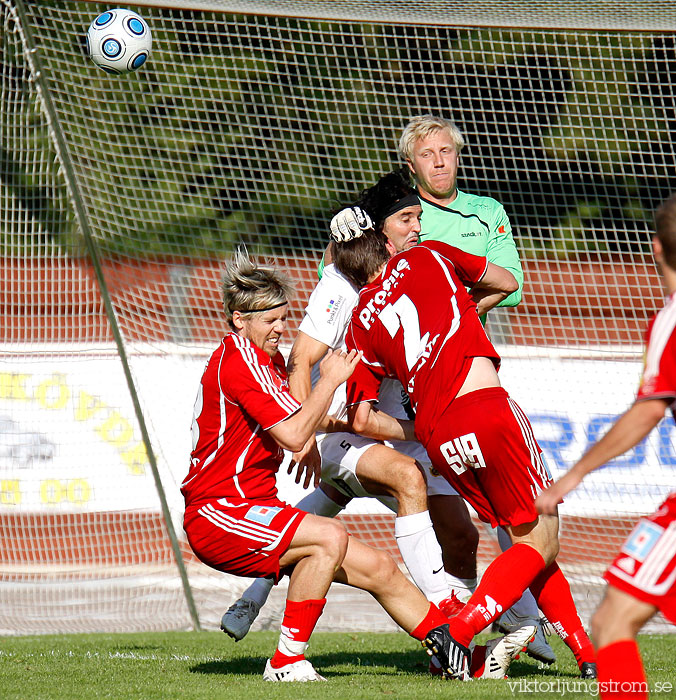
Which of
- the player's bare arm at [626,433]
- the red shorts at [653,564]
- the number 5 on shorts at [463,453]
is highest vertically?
the player's bare arm at [626,433]

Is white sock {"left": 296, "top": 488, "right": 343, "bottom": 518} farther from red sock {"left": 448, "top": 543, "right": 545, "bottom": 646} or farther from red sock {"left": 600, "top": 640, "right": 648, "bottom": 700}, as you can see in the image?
red sock {"left": 600, "top": 640, "right": 648, "bottom": 700}

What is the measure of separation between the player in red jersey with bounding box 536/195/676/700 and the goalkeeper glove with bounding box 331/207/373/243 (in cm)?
227

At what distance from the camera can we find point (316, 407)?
4.12 metres

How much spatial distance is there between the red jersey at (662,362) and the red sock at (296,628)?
2010 mm

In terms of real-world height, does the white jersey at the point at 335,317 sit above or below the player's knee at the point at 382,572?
above

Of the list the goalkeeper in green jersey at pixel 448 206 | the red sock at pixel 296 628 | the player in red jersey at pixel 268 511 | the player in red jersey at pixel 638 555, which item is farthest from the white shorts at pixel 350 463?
the player in red jersey at pixel 638 555

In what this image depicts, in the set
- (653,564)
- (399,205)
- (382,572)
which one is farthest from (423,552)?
(653,564)

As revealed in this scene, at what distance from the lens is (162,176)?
44.9 ft

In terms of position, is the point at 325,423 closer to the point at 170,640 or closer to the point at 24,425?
the point at 170,640

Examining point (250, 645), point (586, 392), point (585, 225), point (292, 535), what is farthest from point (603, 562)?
point (585, 225)

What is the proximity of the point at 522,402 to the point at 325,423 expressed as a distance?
385 centimetres

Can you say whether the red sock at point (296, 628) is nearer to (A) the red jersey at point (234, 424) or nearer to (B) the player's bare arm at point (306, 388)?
(A) the red jersey at point (234, 424)

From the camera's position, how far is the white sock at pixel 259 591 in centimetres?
486

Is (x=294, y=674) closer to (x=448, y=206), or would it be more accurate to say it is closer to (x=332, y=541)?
(x=332, y=541)
